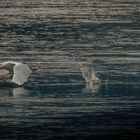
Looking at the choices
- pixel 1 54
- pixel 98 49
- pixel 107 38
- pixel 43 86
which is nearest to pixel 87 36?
pixel 107 38

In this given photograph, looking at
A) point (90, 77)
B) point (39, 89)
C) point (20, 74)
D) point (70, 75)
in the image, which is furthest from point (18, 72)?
point (90, 77)

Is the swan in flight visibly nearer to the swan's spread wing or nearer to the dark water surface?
the swan's spread wing

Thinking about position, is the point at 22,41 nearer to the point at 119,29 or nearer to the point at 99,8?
the point at 119,29

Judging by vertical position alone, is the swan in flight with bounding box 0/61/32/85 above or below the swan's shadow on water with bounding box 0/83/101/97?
above

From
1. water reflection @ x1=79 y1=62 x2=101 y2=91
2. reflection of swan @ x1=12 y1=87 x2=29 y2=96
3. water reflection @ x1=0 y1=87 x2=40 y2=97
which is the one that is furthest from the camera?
water reflection @ x1=79 y1=62 x2=101 y2=91

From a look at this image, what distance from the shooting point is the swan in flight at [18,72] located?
14.3 meters

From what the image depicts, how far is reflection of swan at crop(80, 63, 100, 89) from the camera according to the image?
1418 centimetres

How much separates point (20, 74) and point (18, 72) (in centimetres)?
12

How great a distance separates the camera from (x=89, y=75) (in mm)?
15031

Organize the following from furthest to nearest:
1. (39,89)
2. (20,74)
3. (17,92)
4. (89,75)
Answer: (89,75), (20,74), (39,89), (17,92)

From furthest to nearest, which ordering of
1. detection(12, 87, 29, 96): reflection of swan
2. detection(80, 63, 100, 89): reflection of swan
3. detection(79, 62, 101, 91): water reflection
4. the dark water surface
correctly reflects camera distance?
detection(80, 63, 100, 89): reflection of swan < detection(79, 62, 101, 91): water reflection < detection(12, 87, 29, 96): reflection of swan < the dark water surface

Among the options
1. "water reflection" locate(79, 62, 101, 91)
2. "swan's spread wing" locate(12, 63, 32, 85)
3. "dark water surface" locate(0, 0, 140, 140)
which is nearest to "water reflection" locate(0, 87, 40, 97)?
"dark water surface" locate(0, 0, 140, 140)

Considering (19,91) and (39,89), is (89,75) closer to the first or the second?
(39,89)

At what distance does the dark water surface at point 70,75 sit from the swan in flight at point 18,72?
148mm
